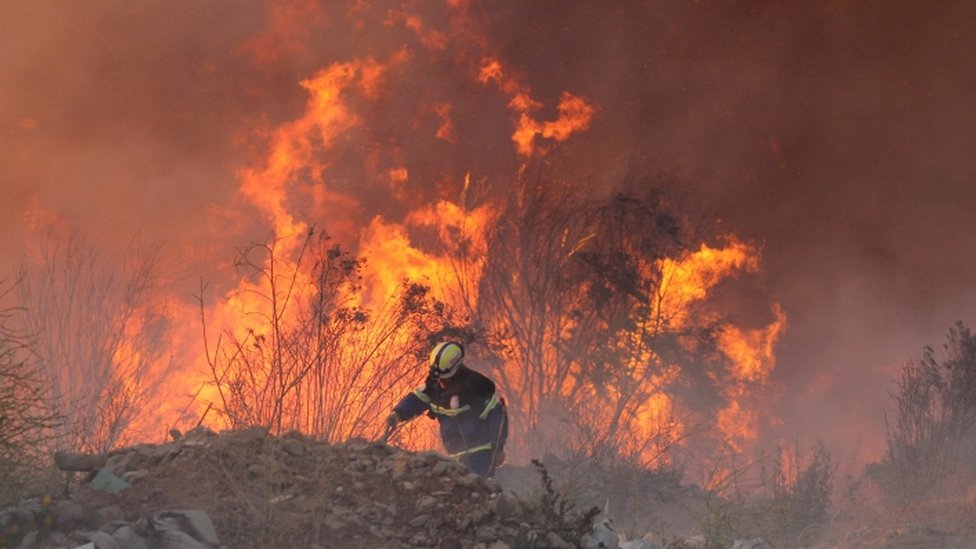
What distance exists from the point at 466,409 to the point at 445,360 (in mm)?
567

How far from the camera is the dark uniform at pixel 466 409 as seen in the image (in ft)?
38.6

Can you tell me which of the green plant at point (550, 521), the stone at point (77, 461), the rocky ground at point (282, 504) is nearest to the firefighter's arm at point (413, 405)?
the rocky ground at point (282, 504)

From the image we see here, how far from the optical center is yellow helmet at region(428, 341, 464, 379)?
11695mm

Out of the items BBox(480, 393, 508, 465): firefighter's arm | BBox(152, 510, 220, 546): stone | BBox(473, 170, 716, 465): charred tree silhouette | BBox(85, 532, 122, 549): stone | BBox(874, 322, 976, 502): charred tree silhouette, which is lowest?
BBox(85, 532, 122, 549): stone

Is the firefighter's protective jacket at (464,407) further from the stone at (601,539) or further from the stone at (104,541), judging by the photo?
the stone at (104,541)

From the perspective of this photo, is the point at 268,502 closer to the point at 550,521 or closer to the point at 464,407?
the point at 550,521

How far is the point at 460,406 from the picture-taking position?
11.9 meters

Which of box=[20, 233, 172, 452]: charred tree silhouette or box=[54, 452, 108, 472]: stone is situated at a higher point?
box=[20, 233, 172, 452]: charred tree silhouette

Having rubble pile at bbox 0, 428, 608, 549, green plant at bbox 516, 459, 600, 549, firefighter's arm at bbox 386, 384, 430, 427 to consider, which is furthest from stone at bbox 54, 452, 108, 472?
firefighter's arm at bbox 386, 384, 430, 427

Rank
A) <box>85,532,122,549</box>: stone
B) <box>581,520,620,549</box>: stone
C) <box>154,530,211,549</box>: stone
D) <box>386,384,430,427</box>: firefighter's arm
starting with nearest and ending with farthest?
<box>85,532,122,549</box>: stone → <box>154,530,211,549</box>: stone → <box>581,520,620,549</box>: stone → <box>386,384,430,427</box>: firefighter's arm

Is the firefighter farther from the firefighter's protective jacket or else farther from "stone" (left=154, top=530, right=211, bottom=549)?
"stone" (left=154, top=530, right=211, bottom=549)

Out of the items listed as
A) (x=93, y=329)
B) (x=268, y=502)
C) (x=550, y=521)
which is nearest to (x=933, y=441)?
(x=550, y=521)

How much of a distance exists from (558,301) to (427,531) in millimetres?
15449

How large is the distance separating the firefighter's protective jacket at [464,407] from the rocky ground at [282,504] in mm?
2047
